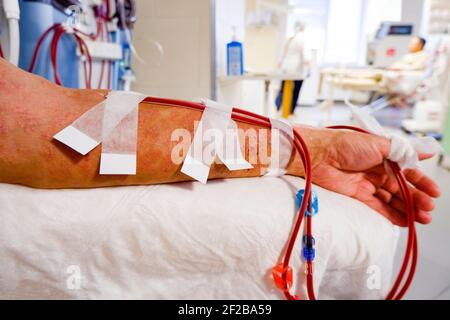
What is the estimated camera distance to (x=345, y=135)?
63cm

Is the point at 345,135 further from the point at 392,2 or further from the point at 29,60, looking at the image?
the point at 392,2

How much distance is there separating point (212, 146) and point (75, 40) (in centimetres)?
95

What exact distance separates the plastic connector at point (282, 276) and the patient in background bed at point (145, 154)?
0.19m

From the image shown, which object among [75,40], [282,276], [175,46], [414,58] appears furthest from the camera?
[414,58]

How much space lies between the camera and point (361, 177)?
659mm

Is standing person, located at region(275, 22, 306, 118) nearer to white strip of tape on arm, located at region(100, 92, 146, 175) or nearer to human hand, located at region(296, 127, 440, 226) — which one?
human hand, located at region(296, 127, 440, 226)

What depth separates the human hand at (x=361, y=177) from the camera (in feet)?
2.05

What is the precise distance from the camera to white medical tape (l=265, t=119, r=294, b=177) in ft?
1.97

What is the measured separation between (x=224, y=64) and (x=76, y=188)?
1474 mm

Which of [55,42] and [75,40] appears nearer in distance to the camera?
[55,42]

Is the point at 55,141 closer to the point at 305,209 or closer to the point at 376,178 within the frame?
the point at 305,209

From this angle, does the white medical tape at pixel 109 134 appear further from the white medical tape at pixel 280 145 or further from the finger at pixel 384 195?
the finger at pixel 384 195

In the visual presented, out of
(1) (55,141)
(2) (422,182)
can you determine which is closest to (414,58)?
(2) (422,182)

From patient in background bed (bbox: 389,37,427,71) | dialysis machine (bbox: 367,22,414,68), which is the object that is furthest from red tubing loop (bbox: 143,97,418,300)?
dialysis machine (bbox: 367,22,414,68)
